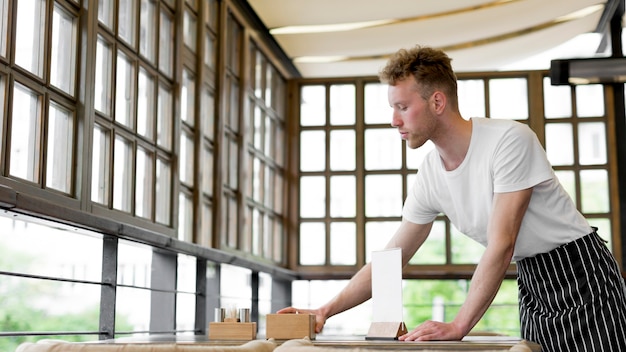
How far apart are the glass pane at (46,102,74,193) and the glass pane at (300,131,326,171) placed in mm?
5050

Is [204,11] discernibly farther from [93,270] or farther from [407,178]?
[407,178]

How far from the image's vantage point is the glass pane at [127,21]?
472cm

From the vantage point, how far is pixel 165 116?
542 cm

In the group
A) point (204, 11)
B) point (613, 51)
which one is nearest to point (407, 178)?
point (613, 51)

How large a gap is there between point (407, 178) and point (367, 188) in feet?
1.35

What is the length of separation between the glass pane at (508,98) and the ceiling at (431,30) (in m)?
0.17

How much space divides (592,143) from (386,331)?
23.9 feet

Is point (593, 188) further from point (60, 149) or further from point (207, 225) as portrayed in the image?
point (60, 149)

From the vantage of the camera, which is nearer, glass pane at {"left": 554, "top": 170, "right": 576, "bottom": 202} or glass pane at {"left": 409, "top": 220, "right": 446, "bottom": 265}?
glass pane at {"left": 554, "top": 170, "right": 576, "bottom": 202}

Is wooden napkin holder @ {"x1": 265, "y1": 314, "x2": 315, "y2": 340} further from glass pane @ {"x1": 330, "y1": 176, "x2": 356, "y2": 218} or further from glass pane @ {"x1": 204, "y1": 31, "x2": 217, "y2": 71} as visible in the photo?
glass pane @ {"x1": 330, "y1": 176, "x2": 356, "y2": 218}

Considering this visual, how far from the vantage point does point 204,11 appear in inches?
242

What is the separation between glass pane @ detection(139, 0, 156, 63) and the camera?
5.06 m

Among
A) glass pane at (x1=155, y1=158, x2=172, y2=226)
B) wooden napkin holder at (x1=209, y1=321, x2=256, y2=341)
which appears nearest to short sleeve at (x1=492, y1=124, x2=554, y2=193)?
wooden napkin holder at (x1=209, y1=321, x2=256, y2=341)

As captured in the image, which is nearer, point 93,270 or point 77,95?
point 77,95
